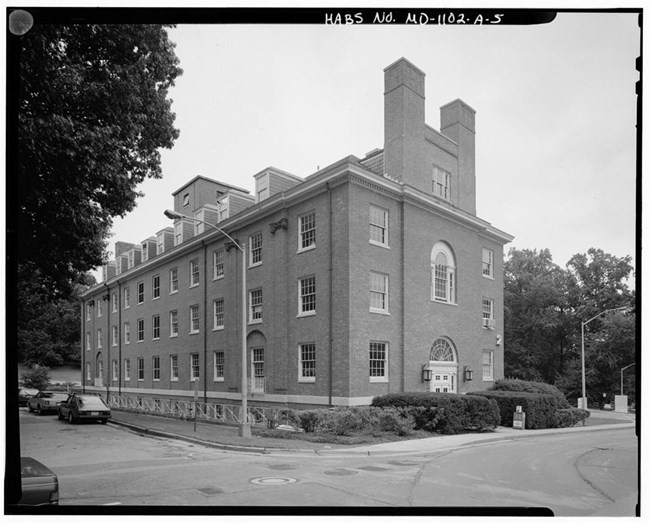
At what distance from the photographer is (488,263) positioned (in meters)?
28.8

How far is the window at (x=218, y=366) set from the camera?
97.2 feet

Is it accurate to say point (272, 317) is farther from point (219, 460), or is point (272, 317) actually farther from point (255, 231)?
point (219, 460)

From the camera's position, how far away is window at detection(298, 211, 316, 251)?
2511 centimetres

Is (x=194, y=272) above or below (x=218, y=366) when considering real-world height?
above

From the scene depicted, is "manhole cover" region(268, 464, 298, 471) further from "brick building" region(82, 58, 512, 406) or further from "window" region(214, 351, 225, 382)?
"window" region(214, 351, 225, 382)

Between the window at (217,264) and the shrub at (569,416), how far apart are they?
17.2 metres

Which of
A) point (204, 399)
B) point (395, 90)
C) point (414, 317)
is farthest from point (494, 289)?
point (204, 399)

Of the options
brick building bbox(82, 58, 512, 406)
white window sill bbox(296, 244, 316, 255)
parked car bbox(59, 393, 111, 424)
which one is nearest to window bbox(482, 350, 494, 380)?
brick building bbox(82, 58, 512, 406)

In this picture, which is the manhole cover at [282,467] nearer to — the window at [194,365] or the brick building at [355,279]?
the brick building at [355,279]

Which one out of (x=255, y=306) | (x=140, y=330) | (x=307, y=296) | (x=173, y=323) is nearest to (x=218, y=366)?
(x=255, y=306)

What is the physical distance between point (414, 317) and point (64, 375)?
1430 centimetres

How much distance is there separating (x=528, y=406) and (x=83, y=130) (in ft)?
66.3

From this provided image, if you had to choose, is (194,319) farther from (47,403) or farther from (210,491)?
(210,491)

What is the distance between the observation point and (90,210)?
15.8 m
